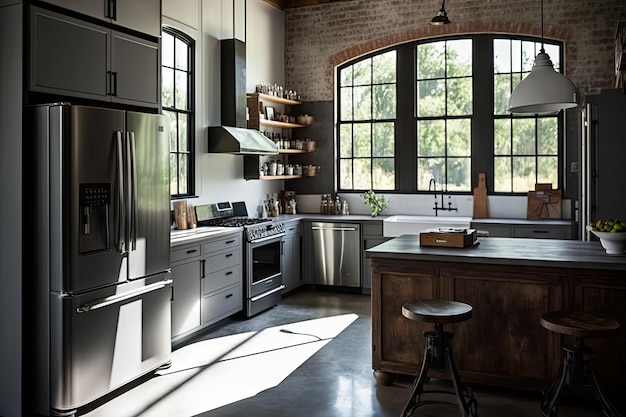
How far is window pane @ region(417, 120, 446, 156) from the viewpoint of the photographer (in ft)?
26.9

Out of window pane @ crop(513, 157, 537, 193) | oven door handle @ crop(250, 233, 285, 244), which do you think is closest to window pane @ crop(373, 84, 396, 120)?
window pane @ crop(513, 157, 537, 193)

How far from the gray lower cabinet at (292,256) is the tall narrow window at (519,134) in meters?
2.72

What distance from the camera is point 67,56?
13.4ft

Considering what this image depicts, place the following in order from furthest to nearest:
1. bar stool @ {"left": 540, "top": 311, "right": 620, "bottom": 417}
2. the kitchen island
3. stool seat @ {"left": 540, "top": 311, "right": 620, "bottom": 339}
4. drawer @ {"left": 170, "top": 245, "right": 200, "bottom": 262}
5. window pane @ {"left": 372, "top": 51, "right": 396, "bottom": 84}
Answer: window pane @ {"left": 372, "top": 51, "right": 396, "bottom": 84} → drawer @ {"left": 170, "top": 245, "right": 200, "bottom": 262} → the kitchen island → bar stool @ {"left": 540, "top": 311, "right": 620, "bottom": 417} → stool seat @ {"left": 540, "top": 311, "right": 620, "bottom": 339}

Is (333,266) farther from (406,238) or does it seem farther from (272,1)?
(272,1)

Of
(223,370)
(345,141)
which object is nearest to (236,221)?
(223,370)

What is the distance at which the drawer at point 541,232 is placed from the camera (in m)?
6.93

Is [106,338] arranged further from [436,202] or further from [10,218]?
[436,202]

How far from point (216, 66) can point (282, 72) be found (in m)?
1.97

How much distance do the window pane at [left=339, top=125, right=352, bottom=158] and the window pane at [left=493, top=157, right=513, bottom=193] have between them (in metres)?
2.08

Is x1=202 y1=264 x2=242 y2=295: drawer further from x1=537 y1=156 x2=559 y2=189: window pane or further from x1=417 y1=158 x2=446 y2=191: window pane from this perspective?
x1=537 y1=156 x2=559 y2=189: window pane

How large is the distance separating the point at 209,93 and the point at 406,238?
3077 mm

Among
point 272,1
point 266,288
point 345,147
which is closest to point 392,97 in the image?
point 345,147

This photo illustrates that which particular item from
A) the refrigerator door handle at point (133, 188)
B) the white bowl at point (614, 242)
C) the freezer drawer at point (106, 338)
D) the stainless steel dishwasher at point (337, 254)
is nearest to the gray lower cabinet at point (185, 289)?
the freezer drawer at point (106, 338)
